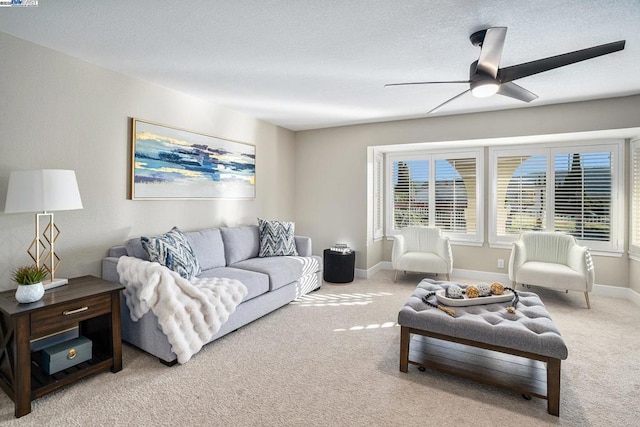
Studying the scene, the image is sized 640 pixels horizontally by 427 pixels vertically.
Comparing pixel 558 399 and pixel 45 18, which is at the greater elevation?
pixel 45 18

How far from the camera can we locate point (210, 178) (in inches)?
159

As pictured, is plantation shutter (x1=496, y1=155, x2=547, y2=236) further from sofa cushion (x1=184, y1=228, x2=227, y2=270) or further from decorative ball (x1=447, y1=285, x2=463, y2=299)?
sofa cushion (x1=184, y1=228, x2=227, y2=270)

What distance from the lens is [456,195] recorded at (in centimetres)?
515

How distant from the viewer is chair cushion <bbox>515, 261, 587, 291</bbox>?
369 centimetres

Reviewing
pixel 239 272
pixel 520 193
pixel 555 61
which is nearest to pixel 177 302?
pixel 239 272

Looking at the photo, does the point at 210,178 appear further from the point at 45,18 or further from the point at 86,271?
the point at 45,18

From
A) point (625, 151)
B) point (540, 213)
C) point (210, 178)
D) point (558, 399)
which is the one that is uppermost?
point (625, 151)

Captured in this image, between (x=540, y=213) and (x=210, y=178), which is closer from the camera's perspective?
(x=210, y=178)

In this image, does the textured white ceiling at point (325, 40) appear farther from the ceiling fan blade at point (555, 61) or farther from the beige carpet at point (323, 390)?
the beige carpet at point (323, 390)

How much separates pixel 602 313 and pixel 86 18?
5411 millimetres

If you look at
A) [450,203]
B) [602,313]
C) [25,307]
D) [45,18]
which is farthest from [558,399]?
[45,18]

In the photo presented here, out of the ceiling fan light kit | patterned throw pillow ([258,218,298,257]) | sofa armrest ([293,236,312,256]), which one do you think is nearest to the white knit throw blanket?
patterned throw pillow ([258,218,298,257])

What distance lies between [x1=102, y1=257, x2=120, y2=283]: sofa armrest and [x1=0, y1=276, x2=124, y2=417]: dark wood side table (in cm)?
17

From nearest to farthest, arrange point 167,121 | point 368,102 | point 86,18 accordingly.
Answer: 1. point 86,18
2. point 167,121
3. point 368,102
